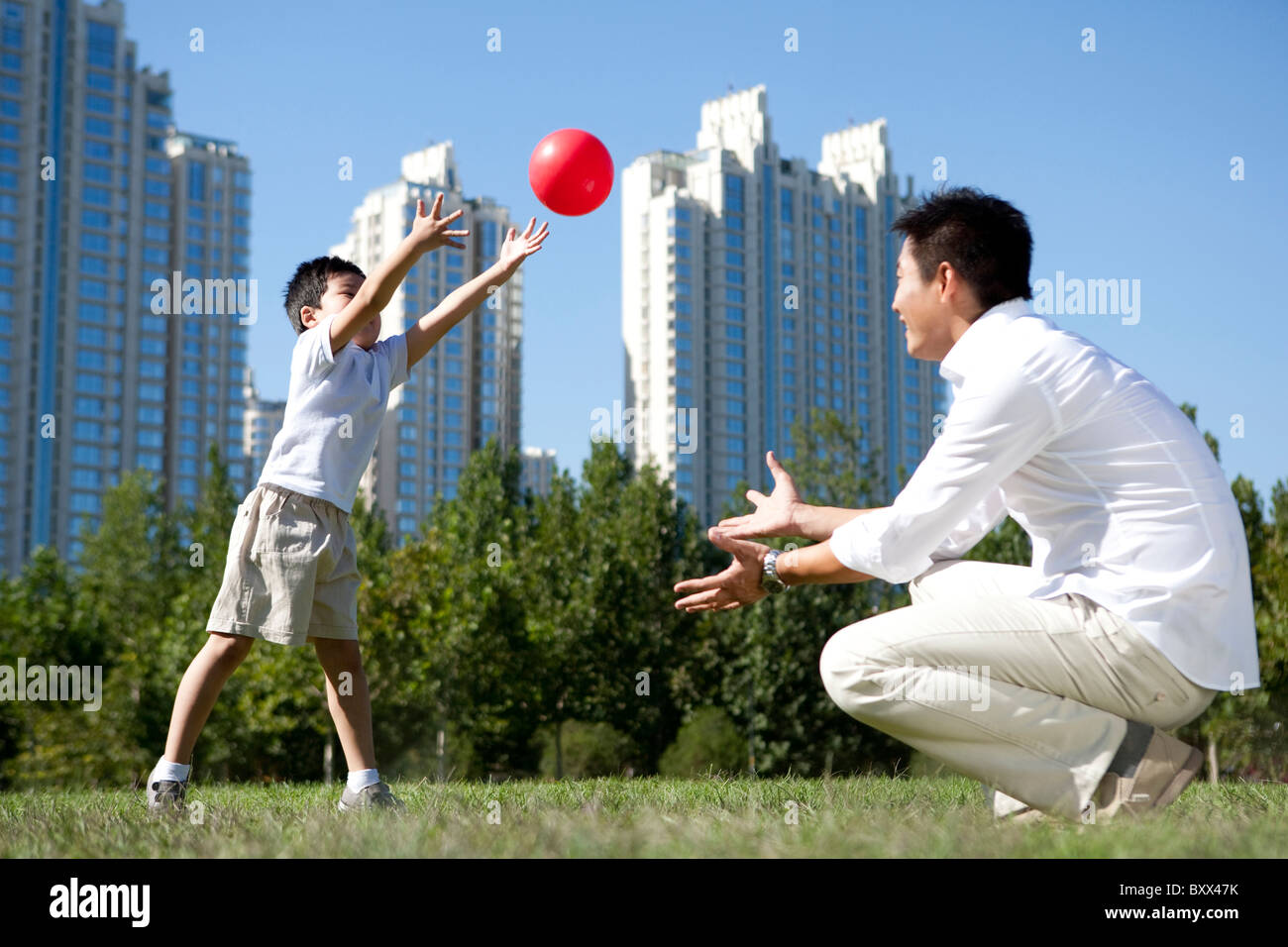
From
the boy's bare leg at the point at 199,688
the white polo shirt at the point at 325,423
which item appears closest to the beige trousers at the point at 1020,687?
the white polo shirt at the point at 325,423

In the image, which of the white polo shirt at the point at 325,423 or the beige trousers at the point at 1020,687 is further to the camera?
the white polo shirt at the point at 325,423

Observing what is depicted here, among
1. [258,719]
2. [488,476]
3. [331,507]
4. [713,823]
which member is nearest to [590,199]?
[331,507]

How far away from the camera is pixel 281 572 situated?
4.45m

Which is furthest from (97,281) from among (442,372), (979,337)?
(979,337)

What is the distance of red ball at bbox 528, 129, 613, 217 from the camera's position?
6.14 metres

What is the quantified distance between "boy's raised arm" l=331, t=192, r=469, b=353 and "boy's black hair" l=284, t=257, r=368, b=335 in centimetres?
45

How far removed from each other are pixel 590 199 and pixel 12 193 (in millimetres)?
81967

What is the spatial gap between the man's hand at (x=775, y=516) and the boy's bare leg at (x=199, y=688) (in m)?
1.98

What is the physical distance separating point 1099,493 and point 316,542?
2.86 metres

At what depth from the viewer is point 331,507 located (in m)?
4.62

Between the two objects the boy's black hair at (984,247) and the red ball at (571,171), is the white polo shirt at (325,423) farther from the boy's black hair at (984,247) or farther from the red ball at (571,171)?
the boy's black hair at (984,247)

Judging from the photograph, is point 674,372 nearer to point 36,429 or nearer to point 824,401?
point 824,401

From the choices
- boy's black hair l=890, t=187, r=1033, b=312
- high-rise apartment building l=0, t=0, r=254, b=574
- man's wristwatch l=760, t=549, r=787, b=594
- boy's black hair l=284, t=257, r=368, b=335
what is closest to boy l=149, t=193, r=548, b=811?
boy's black hair l=284, t=257, r=368, b=335

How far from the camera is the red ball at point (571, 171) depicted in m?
6.14
